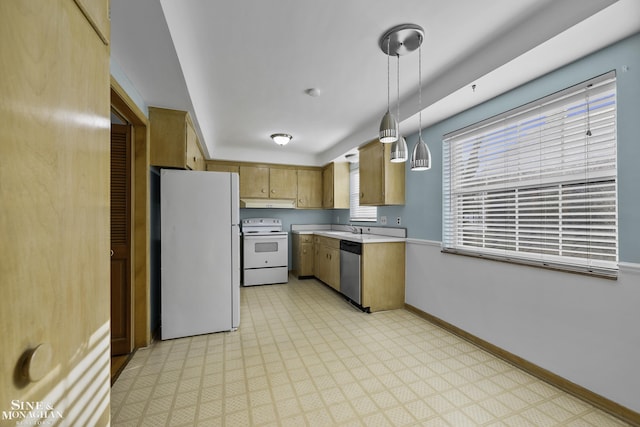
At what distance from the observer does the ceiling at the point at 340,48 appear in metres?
1.64

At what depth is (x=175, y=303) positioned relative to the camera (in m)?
2.81

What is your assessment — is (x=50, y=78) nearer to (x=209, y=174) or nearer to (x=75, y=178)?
(x=75, y=178)

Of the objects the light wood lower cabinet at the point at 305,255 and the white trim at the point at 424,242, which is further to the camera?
the light wood lower cabinet at the point at 305,255

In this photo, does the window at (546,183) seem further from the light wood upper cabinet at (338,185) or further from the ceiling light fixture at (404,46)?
the light wood upper cabinet at (338,185)

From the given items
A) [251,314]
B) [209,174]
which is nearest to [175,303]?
[251,314]

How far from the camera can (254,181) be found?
534 cm

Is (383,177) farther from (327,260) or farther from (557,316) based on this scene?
(557,316)

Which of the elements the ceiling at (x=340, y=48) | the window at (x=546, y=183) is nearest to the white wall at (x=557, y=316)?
the window at (x=546, y=183)

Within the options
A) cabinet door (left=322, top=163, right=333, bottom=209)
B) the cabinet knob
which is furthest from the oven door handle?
the cabinet knob

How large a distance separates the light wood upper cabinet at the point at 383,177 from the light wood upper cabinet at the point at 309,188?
1897 mm

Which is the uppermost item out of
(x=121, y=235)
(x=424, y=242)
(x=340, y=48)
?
(x=340, y=48)

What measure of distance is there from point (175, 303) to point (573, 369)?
3.37 m

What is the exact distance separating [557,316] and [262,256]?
4.05 metres

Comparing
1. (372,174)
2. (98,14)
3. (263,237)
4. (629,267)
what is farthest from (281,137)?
(629,267)
